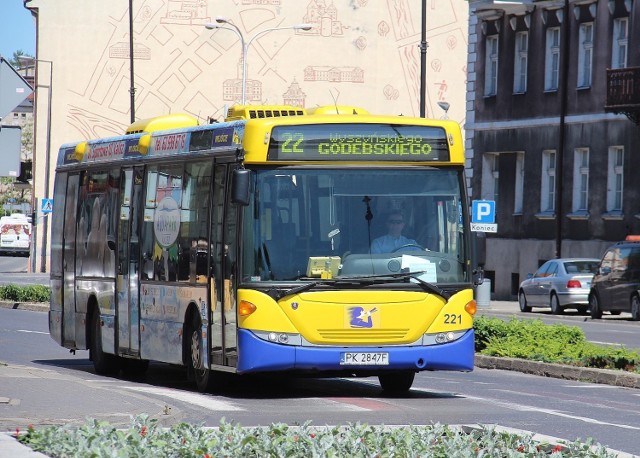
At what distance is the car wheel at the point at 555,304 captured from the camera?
43884 millimetres

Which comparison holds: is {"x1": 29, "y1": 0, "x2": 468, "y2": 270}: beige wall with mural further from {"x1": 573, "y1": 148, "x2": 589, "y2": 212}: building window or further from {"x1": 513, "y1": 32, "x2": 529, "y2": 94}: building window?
{"x1": 573, "y1": 148, "x2": 589, "y2": 212}: building window

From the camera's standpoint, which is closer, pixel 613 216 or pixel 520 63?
pixel 613 216

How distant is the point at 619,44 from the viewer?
167ft

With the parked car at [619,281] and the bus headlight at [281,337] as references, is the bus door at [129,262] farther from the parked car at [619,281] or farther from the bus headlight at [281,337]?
the parked car at [619,281]

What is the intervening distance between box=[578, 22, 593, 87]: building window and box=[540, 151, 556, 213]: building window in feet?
9.59

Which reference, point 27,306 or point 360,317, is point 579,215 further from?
point 360,317

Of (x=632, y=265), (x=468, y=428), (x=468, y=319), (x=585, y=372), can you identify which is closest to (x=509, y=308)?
(x=632, y=265)

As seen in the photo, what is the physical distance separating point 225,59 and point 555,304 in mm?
42995

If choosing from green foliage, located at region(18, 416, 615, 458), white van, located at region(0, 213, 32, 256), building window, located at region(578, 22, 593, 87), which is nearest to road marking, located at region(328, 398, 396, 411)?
green foliage, located at region(18, 416, 615, 458)

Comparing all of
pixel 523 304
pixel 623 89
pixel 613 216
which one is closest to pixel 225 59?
pixel 613 216

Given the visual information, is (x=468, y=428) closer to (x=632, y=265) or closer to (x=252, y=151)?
(x=252, y=151)

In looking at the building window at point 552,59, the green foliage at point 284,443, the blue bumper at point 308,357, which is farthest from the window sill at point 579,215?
the green foliage at point 284,443

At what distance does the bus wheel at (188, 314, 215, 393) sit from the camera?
17406 mm

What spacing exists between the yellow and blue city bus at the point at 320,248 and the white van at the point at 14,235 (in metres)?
97.2
